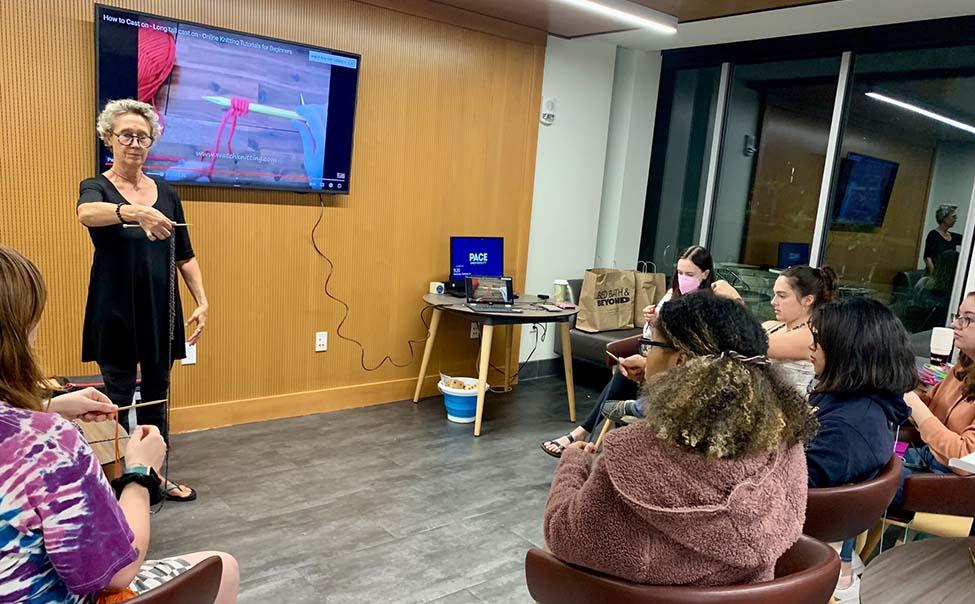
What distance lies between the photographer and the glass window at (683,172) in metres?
5.50

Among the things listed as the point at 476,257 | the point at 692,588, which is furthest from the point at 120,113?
the point at 692,588

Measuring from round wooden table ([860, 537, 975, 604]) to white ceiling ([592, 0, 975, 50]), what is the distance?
129 inches

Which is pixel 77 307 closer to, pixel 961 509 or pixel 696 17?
pixel 961 509

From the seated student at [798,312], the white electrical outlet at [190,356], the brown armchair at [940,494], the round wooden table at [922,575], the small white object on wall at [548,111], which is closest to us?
the round wooden table at [922,575]

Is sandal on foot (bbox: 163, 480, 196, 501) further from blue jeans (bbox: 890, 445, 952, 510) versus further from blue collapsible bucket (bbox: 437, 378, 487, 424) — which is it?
blue jeans (bbox: 890, 445, 952, 510)

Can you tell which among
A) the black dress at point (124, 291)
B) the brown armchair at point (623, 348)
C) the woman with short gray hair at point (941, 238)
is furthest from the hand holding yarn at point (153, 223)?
the woman with short gray hair at point (941, 238)

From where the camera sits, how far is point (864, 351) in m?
1.88

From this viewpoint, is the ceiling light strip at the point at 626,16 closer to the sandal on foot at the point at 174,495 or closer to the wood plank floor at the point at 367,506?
the wood plank floor at the point at 367,506

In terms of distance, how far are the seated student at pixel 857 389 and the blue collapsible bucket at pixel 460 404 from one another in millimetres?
2342

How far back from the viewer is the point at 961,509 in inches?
78.6

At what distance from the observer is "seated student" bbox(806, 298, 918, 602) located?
5.86 feet

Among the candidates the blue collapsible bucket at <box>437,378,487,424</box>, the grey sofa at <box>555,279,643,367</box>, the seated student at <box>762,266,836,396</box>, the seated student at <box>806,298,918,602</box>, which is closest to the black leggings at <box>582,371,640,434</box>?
the seated student at <box>762,266,836,396</box>

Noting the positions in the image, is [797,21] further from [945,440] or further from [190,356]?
[190,356]

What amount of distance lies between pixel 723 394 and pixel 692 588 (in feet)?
1.14
